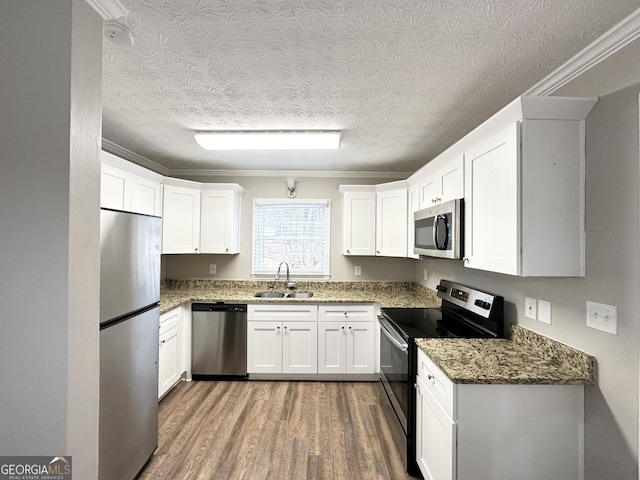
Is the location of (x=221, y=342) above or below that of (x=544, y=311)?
below

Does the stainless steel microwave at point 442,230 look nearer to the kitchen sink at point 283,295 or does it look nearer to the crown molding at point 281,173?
the crown molding at point 281,173

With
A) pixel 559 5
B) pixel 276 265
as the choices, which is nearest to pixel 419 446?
pixel 559 5

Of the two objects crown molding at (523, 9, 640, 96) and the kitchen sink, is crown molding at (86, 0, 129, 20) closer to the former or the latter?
crown molding at (523, 9, 640, 96)

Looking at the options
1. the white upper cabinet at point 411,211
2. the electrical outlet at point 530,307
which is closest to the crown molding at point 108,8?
the electrical outlet at point 530,307

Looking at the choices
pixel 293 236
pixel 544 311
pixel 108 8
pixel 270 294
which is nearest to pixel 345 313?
pixel 270 294

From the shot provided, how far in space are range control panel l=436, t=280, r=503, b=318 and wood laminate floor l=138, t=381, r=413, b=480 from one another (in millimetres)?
1136

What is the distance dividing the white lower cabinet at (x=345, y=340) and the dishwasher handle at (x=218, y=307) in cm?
84

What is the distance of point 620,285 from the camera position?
130 cm

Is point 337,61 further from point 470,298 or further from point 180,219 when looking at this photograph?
point 180,219

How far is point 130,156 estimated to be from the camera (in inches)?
127

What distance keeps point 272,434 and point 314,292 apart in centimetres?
169

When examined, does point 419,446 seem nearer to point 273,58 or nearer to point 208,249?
point 273,58

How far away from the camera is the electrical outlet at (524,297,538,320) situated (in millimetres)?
1788

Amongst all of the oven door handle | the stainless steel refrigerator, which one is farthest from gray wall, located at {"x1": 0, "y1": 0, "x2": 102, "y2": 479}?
the oven door handle
